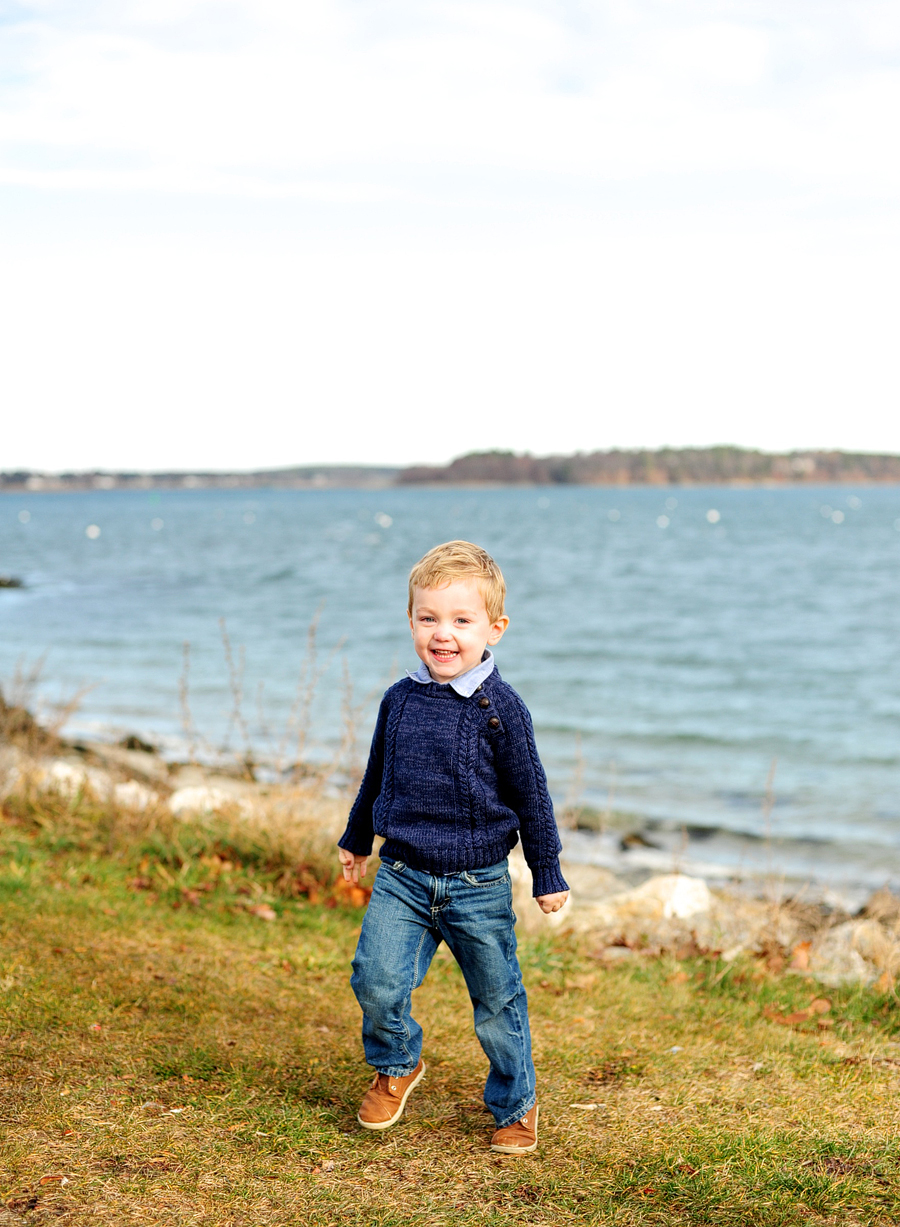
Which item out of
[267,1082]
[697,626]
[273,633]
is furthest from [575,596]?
[267,1082]

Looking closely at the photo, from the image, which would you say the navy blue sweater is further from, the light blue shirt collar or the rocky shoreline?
the rocky shoreline

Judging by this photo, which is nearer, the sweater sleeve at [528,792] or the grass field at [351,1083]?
the grass field at [351,1083]

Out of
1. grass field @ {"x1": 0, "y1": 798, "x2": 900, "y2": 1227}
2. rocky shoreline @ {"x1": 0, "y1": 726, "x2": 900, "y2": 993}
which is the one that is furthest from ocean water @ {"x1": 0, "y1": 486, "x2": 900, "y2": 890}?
grass field @ {"x1": 0, "y1": 798, "x2": 900, "y2": 1227}

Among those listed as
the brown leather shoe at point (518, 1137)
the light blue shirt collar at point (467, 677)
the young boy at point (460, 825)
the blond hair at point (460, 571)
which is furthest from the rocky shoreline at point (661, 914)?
the blond hair at point (460, 571)

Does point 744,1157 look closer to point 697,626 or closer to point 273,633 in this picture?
point 273,633

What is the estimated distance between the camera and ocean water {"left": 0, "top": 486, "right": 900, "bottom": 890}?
11.6 meters

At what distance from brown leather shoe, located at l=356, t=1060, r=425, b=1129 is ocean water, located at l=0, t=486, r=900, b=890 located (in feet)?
10.2

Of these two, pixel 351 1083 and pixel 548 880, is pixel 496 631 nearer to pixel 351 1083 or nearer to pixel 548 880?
pixel 548 880

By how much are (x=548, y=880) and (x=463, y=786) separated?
0.40 m

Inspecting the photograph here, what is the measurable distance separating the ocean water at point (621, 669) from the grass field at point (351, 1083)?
1785 mm

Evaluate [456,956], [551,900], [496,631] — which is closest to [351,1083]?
[456,956]

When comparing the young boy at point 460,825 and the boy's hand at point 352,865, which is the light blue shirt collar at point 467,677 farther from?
the boy's hand at point 352,865

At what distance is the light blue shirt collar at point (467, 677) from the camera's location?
3.41 meters

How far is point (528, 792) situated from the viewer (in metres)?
3.44
